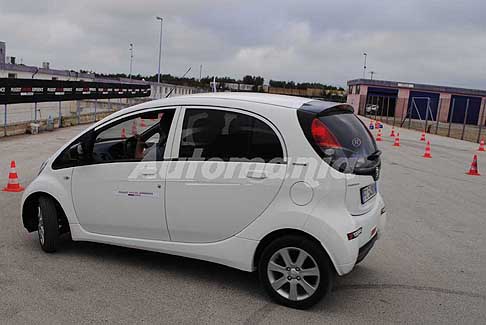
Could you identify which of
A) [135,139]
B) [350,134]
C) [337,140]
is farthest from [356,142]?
[135,139]

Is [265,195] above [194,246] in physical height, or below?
above

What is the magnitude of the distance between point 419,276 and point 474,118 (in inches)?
2290

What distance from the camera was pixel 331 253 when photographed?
3969 millimetres

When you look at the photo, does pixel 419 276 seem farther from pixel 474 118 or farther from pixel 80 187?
pixel 474 118

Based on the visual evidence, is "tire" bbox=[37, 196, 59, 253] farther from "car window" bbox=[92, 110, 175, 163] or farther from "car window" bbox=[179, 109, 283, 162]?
"car window" bbox=[179, 109, 283, 162]

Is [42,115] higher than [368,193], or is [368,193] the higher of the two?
[368,193]

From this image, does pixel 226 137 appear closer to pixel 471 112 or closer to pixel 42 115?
pixel 42 115

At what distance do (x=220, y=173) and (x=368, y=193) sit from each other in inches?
54.0

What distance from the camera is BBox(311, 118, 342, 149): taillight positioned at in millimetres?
4059

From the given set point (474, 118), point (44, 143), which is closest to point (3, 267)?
point (44, 143)

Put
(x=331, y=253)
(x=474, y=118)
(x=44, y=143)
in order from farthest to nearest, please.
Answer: (x=474, y=118), (x=44, y=143), (x=331, y=253)

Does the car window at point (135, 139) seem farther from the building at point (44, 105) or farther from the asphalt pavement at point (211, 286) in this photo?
the building at point (44, 105)

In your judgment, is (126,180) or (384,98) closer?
(126,180)

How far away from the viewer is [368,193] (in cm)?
432
